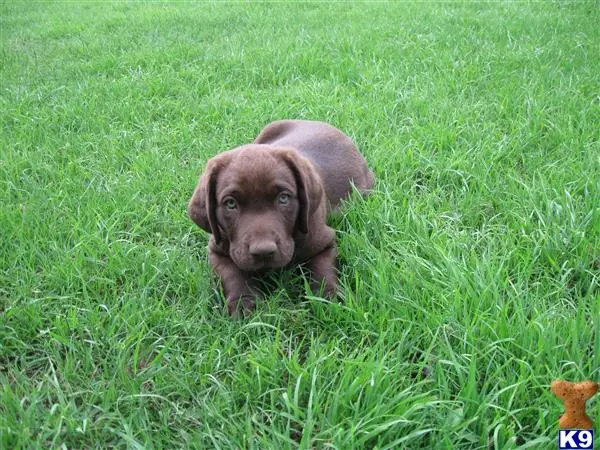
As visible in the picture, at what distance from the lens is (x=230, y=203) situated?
9.29 ft

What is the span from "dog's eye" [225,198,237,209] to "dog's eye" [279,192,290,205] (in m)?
0.24

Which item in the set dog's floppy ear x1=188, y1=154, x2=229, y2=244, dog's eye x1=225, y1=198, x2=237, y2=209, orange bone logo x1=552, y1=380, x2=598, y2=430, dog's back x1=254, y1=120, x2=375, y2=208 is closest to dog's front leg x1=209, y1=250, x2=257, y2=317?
dog's floppy ear x1=188, y1=154, x2=229, y2=244

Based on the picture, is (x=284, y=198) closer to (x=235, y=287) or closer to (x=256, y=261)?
(x=256, y=261)

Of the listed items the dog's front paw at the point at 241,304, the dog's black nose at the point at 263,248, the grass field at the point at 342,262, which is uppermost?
the dog's black nose at the point at 263,248

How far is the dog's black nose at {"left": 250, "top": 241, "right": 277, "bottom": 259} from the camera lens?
8.50 ft

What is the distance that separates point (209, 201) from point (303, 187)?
0.50 meters

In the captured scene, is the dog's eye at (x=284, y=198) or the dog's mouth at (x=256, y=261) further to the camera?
the dog's eye at (x=284, y=198)

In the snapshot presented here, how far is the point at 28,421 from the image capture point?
203 centimetres

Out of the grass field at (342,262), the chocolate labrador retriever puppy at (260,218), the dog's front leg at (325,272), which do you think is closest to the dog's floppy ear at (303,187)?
the chocolate labrador retriever puppy at (260,218)

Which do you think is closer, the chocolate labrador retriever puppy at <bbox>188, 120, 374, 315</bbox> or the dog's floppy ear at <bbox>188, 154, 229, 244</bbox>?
the chocolate labrador retriever puppy at <bbox>188, 120, 374, 315</bbox>

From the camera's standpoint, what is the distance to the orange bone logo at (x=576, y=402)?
5.78 ft

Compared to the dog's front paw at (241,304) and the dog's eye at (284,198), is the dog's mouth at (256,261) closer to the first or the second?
the dog's front paw at (241,304)

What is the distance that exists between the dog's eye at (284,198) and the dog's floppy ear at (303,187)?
84 millimetres

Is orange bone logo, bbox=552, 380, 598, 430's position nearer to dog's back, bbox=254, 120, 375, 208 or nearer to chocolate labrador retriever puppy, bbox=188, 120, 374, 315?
chocolate labrador retriever puppy, bbox=188, 120, 374, 315
